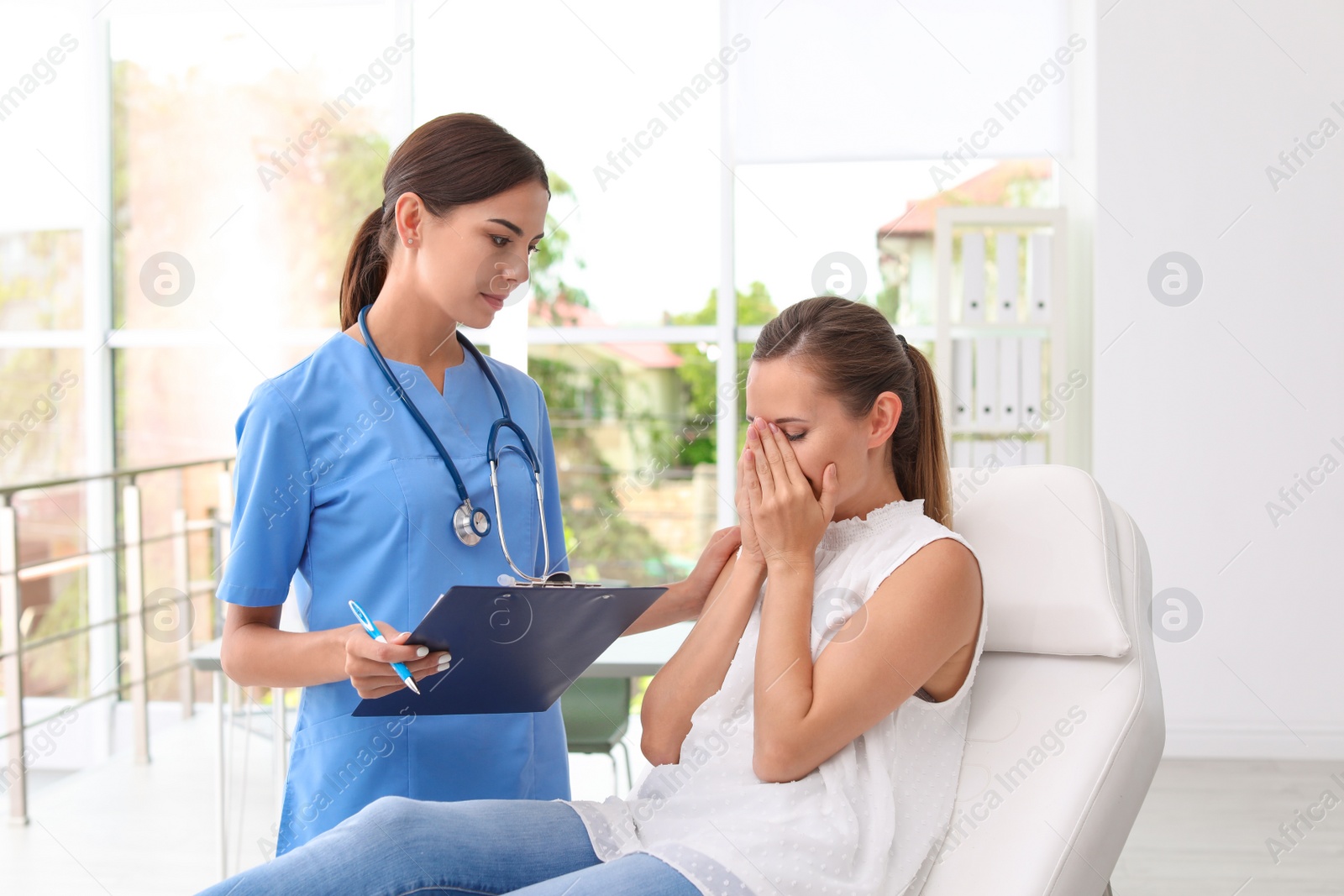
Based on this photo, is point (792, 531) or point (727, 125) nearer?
point (792, 531)

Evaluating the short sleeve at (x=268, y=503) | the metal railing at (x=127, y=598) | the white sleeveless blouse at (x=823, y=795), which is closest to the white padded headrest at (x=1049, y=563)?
the white sleeveless blouse at (x=823, y=795)

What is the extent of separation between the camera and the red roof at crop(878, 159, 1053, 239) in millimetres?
3779

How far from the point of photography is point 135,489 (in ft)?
12.0

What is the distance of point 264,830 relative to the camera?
2.84m

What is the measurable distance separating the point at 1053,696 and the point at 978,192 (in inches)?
115

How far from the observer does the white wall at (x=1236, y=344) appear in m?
3.22

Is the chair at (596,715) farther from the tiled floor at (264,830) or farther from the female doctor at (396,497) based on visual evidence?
the female doctor at (396,497)

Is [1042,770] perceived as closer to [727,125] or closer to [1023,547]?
[1023,547]

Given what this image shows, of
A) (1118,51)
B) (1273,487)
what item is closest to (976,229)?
(1118,51)

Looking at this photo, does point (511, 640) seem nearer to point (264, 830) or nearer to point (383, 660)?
point (383, 660)

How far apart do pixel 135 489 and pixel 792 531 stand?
10.6ft

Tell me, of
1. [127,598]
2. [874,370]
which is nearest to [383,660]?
[874,370]

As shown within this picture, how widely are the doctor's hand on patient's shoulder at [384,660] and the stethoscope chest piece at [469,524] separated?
20cm

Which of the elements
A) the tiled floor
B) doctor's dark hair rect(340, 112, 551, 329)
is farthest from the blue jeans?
the tiled floor
